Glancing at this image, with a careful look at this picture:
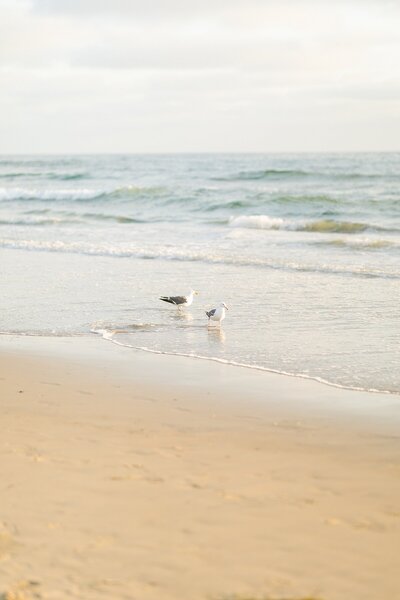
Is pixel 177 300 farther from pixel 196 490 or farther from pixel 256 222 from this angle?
pixel 256 222

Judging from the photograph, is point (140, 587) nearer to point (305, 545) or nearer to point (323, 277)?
point (305, 545)

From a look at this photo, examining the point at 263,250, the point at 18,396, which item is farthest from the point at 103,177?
the point at 18,396

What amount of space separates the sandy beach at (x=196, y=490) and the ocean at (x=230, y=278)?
4.51ft

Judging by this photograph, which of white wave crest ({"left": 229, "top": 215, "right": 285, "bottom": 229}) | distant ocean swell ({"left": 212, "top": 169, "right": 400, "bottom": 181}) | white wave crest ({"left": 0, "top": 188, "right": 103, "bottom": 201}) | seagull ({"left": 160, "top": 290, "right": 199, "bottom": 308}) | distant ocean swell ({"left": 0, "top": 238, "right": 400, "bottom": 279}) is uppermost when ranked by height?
distant ocean swell ({"left": 212, "top": 169, "right": 400, "bottom": 181})

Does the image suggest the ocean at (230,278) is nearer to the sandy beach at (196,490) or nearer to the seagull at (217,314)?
the seagull at (217,314)

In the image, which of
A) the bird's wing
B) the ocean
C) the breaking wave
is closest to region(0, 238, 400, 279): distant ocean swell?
the ocean

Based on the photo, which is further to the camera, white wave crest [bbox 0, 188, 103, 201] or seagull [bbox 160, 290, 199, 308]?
white wave crest [bbox 0, 188, 103, 201]

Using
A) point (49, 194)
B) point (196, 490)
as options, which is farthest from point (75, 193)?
point (196, 490)

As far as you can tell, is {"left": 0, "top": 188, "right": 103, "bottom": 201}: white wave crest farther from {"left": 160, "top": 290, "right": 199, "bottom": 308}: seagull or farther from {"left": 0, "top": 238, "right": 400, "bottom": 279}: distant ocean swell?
{"left": 160, "top": 290, "right": 199, "bottom": 308}: seagull

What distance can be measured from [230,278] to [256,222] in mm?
11521

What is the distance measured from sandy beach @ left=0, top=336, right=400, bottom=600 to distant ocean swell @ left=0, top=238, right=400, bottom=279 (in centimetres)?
714

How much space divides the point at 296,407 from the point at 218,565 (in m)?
2.79

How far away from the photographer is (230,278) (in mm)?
13594

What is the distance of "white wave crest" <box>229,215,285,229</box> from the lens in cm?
2450
